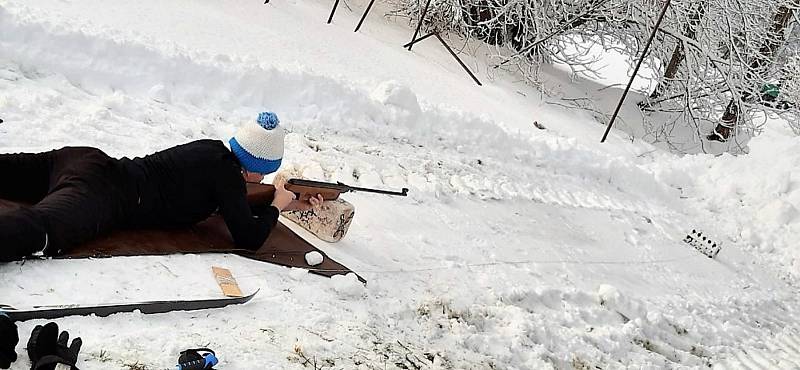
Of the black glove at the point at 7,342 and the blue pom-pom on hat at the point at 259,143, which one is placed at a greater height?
the blue pom-pom on hat at the point at 259,143

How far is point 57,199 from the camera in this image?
309 cm

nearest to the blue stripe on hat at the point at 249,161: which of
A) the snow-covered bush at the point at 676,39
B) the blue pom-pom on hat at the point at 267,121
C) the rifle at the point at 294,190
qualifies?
the blue pom-pom on hat at the point at 267,121

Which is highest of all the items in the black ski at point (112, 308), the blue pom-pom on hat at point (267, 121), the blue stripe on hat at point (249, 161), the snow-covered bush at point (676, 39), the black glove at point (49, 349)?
the snow-covered bush at point (676, 39)

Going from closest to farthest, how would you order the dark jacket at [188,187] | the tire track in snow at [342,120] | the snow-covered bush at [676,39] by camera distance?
1. the dark jacket at [188,187]
2. the tire track in snow at [342,120]
3. the snow-covered bush at [676,39]

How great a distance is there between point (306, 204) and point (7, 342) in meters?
1.98

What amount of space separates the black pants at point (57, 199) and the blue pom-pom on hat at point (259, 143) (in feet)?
1.81

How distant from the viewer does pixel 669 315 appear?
4.73m

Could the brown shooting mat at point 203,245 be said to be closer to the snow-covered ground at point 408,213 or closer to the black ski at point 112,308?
the snow-covered ground at point 408,213

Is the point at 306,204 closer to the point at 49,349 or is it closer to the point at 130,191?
the point at 130,191

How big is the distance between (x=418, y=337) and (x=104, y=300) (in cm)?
136

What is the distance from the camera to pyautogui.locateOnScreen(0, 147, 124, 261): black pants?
2805 mm

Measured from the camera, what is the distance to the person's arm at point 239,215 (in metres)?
3.52

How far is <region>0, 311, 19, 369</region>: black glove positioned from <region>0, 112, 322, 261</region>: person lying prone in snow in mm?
737

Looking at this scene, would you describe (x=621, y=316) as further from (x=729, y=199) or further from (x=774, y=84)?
(x=774, y=84)
